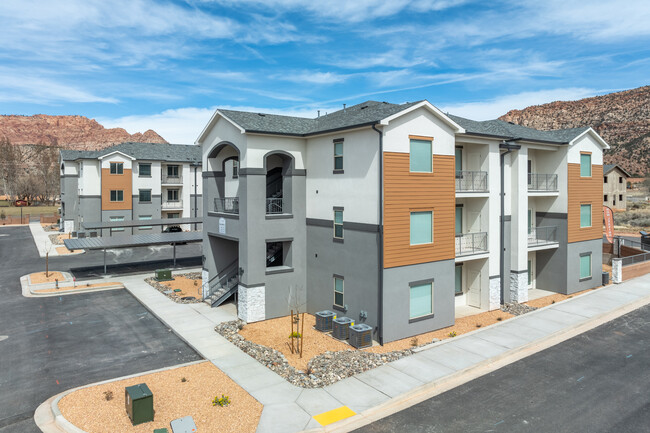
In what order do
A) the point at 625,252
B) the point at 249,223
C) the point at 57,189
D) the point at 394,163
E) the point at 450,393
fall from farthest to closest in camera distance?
the point at 57,189
the point at 625,252
the point at 249,223
the point at 394,163
the point at 450,393

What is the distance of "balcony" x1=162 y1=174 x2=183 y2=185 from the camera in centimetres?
5473

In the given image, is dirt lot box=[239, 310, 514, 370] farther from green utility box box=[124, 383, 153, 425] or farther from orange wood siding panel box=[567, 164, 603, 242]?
orange wood siding panel box=[567, 164, 603, 242]

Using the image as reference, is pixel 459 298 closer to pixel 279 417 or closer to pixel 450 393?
pixel 450 393

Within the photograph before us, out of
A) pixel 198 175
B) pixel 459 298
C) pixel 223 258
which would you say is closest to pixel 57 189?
Answer: pixel 198 175

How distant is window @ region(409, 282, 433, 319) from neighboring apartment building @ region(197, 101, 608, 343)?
74 millimetres

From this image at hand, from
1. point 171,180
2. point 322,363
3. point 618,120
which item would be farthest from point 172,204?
point 618,120

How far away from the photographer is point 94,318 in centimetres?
2197

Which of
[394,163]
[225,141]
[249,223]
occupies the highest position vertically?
[225,141]

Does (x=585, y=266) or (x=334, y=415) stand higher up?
(x=585, y=266)

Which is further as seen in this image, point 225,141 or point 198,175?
point 198,175

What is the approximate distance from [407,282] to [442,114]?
8041mm

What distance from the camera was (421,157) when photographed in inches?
763

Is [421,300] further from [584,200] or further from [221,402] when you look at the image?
[584,200]

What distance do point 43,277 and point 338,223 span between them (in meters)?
24.3
